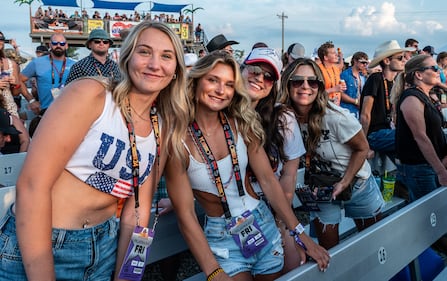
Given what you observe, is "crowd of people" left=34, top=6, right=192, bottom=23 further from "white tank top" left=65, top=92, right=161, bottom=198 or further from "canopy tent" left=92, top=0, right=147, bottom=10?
"white tank top" left=65, top=92, right=161, bottom=198

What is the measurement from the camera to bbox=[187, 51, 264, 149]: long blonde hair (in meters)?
2.25

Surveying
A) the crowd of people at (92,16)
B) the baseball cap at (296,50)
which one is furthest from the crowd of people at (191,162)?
the crowd of people at (92,16)

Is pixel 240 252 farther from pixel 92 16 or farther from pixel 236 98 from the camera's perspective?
pixel 92 16

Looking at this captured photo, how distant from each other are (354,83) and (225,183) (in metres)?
5.67

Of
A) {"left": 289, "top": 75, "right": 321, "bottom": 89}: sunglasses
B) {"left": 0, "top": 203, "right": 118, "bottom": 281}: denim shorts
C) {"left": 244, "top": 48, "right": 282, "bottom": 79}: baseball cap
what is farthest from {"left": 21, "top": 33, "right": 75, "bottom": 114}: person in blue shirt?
{"left": 0, "top": 203, "right": 118, "bottom": 281}: denim shorts

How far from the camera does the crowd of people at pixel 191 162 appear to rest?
1614 millimetres

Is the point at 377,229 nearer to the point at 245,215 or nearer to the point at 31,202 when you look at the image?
the point at 245,215

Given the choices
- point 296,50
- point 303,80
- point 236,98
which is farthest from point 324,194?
point 296,50

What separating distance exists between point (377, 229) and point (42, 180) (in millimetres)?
1667

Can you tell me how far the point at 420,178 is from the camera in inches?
150

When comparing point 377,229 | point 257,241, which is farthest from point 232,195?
point 377,229

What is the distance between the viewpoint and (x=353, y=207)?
10.2 feet

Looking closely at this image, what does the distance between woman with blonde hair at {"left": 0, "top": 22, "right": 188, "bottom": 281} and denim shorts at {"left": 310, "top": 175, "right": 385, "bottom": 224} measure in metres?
1.44

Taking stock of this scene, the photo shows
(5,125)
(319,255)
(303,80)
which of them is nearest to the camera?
(319,255)
